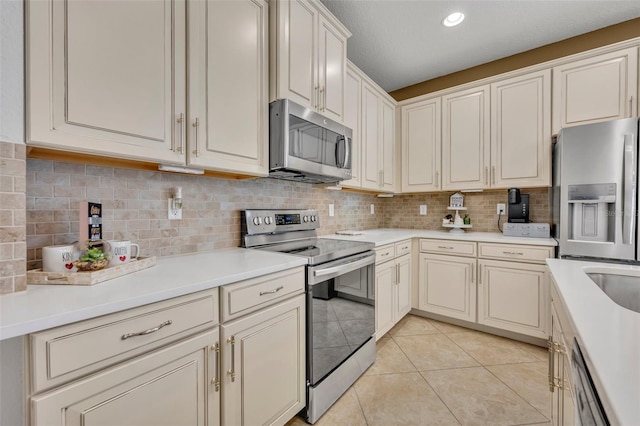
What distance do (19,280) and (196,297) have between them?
516mm

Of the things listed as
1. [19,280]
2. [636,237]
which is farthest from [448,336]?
[19,280]

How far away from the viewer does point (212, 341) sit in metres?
1.05

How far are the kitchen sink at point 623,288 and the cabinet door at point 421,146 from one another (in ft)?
6.49

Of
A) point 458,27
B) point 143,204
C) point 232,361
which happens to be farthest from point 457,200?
point 143,204

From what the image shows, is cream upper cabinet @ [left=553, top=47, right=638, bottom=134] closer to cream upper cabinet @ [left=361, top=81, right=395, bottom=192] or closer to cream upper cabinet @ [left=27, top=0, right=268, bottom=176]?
cream upper cabinet @ [left=361, top=81, right=395, bottom=192]

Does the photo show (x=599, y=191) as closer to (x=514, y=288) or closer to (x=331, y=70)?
(x=514, y=288)

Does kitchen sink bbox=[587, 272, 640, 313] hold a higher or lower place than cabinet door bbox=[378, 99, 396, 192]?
lower

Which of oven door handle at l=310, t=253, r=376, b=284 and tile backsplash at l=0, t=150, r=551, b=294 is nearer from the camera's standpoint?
tile backsplash at l=0, t=150, r=551, b=294

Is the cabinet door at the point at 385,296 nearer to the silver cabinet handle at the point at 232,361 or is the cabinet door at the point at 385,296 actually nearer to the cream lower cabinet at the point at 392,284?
the cream lower cabinet at the point at 392,284

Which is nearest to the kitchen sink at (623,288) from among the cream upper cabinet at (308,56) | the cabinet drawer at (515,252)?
the cabinet drawer at (515,252)

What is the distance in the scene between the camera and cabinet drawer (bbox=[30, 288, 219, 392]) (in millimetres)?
684

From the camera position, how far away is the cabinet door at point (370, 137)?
2.62 m

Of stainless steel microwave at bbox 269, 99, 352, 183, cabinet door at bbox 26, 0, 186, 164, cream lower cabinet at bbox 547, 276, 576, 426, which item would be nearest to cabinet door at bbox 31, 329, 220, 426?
cabinet door at bbox 26, 0, 186, 164

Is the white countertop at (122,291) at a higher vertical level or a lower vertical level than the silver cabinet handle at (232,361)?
higher
